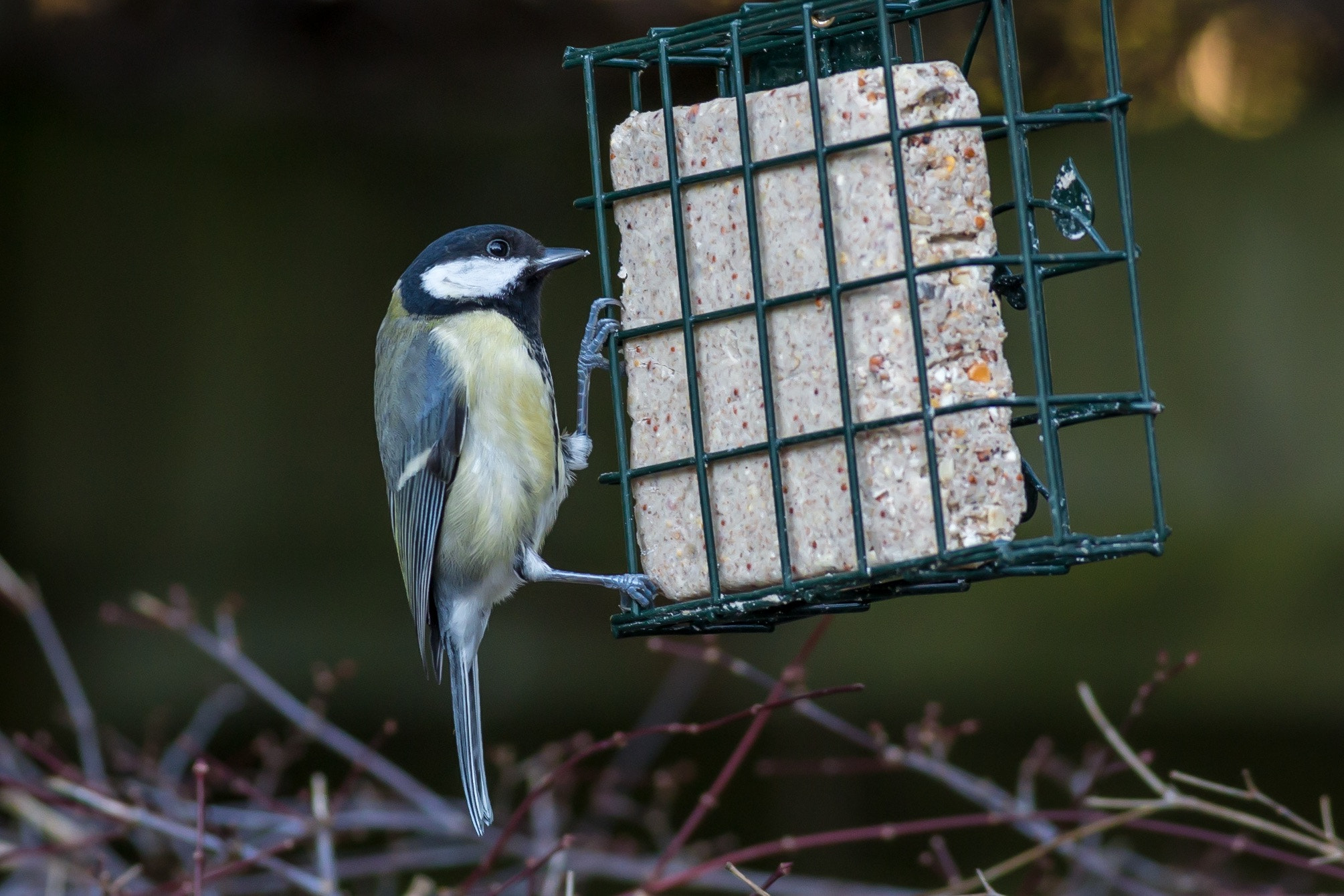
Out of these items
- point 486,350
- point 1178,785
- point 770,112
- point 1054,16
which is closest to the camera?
point 770,112

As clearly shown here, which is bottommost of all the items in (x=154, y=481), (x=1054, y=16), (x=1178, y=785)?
(x=1178, y=785)

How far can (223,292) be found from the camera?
14.7 ft

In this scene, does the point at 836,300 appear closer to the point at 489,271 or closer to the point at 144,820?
the point at 489,271

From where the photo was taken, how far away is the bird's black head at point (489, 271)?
3309 millimetres

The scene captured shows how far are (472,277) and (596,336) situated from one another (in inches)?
18.0

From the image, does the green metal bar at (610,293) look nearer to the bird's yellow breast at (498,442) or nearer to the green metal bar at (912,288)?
the bird's yellow breast at (498,442)

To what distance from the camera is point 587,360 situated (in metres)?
3.07

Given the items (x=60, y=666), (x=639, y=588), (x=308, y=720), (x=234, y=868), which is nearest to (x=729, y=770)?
(x=639, y=588)

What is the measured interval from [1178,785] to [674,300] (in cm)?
252

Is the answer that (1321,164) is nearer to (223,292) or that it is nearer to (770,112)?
(770,112)

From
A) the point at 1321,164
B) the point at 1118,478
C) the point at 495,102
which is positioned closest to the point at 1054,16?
the point at 1321,164

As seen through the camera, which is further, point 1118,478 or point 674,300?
point 1118,478

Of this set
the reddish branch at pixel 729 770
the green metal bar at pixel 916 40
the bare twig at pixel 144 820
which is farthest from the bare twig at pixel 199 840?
the green metal bar at pixel 916 40

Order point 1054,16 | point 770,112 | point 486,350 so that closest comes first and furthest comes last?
point 770,112, point 486,350, point 1054,16
